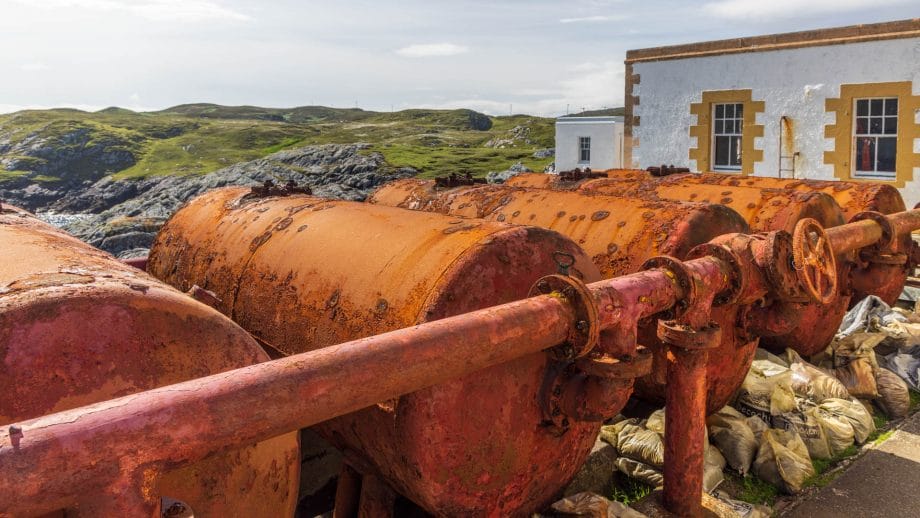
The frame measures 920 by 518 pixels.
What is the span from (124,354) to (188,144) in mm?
109187

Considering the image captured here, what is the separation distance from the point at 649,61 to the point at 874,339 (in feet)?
35.8

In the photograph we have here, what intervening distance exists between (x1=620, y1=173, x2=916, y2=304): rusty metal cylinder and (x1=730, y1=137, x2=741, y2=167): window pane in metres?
7.61

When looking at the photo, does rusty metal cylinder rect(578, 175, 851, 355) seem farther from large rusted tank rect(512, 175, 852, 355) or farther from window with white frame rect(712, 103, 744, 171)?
window with white frame rect(712, 103, 744, 171)

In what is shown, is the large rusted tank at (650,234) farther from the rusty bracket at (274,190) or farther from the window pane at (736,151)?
the window pane at (736,151)

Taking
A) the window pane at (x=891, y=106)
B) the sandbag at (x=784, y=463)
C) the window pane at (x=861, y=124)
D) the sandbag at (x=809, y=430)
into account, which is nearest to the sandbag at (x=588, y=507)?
the sandbag at (x=784, y=463)

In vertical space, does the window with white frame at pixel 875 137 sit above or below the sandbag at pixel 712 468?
above

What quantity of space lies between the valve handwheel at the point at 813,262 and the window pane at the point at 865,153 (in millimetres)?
11027

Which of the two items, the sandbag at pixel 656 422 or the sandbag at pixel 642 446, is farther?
the sandbag at pixel 656 422

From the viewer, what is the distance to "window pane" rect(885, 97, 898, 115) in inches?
484

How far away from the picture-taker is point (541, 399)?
2.89 meters

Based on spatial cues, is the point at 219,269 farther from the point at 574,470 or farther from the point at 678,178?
the point at 678,178

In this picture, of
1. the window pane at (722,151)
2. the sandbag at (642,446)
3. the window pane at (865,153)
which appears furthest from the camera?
the window pane at (722,151)

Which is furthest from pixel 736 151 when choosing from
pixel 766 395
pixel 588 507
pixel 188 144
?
pixel 188 144

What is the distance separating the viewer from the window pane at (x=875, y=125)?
41.2 ft
